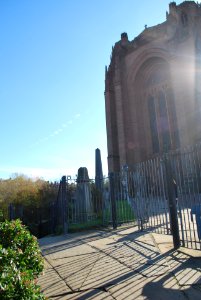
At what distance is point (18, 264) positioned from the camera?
285 centimetres

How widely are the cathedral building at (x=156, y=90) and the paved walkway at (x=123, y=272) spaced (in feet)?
54.6

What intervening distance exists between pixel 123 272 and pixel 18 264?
2.06 metres

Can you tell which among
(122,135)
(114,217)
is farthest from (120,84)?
(114,217)

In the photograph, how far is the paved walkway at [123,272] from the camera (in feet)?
11.5

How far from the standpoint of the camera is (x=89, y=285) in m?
3.85

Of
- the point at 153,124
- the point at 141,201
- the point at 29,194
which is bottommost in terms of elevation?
the point at 141,201

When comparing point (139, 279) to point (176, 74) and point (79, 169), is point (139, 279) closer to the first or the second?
point (79, 169)

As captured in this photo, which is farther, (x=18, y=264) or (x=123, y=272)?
(x=123, y=272)

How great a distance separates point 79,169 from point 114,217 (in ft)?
13.8

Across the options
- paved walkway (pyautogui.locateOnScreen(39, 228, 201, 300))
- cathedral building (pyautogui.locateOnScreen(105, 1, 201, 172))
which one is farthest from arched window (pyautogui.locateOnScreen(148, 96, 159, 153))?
paved walkway (pyautogui.locateOnScreen(39, 228, 201, 300))

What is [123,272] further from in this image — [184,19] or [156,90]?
[184,19]

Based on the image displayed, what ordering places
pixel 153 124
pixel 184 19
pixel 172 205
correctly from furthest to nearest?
pixel 153 124 → pixel 184 19 → pixel 172 205

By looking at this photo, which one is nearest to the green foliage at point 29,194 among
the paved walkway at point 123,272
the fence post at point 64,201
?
the fence post at point 64,201

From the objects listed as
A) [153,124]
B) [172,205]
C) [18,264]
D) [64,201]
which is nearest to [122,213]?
[64,201]
